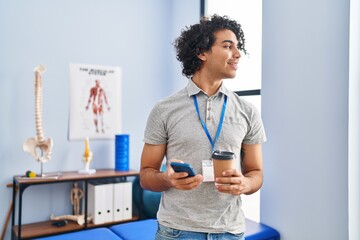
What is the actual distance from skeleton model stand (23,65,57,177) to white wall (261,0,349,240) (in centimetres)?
177

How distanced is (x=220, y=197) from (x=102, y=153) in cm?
219

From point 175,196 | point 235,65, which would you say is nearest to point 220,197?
point 175,196

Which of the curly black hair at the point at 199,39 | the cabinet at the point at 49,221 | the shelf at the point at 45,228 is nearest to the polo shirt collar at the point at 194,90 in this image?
the curly black hair at the point at 199,39

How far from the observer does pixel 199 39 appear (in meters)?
1.39

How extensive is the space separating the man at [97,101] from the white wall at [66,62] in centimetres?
21

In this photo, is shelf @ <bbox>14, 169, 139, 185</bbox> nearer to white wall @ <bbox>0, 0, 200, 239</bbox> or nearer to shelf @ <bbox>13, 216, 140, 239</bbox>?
white wall @ <bbox>0, 0, 200, 239</bbox>

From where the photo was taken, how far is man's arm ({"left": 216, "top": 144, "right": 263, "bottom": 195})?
1013 mm

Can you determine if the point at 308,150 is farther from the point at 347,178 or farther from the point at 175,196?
the point at 175,196

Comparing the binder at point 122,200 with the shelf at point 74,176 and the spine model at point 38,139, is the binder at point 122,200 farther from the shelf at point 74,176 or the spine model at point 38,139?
the spine model at point 38,139

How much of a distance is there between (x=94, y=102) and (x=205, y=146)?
2.13 metres

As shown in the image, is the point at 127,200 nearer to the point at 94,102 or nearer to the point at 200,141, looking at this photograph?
the point at 94,102

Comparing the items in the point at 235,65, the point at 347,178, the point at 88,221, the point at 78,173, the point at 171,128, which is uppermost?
the point at 235,65

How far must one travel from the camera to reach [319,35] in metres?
1.92

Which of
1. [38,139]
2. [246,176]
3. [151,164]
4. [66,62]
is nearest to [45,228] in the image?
[38,139]
